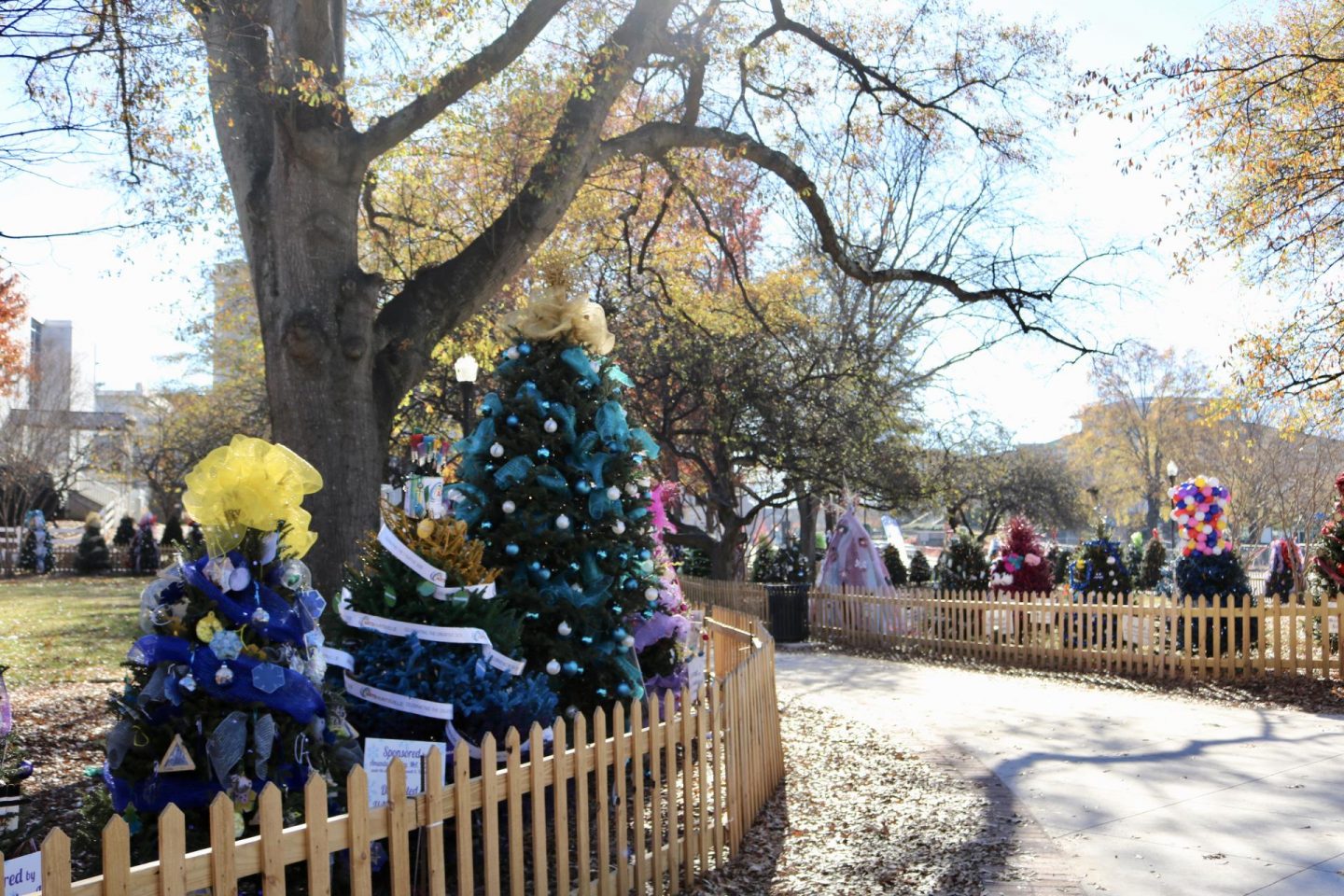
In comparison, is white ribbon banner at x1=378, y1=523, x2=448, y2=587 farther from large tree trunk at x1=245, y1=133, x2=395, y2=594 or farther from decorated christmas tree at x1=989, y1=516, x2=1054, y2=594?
decorated christmas tree at x1=989, y1=516, x2=1054, y2=594

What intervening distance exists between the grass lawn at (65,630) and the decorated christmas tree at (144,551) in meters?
4.35

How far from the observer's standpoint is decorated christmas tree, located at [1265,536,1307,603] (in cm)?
1769

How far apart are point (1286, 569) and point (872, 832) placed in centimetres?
1564

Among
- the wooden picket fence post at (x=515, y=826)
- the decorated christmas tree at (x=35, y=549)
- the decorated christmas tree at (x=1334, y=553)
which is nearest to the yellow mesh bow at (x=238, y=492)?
the wooden picket fence post at (x=515, y=826)

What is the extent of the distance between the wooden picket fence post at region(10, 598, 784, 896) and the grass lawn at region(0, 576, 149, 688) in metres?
2.72

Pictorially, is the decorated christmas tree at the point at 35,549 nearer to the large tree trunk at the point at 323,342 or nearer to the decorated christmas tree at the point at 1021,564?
the decorated christmas tree at the point at 1021,564

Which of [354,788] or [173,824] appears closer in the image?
[173,824]

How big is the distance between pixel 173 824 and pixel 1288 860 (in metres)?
5.18

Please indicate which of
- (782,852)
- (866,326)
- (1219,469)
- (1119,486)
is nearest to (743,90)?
(782,852)

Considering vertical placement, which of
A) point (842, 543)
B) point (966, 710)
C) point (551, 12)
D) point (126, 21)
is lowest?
point (966, 710)

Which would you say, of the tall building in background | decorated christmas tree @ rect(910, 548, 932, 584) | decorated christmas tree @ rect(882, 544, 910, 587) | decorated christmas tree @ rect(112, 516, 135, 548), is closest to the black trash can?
decorated christmas tree @ rect(882, 544, 910, 587)

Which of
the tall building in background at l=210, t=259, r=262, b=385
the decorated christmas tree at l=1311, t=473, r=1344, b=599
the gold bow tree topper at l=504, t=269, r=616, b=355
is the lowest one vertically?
the decorated christmas tree at l=1311, t=473, r=1344, b=599

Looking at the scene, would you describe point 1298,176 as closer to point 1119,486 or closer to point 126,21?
point 126,21

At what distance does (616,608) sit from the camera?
6.64 meters
